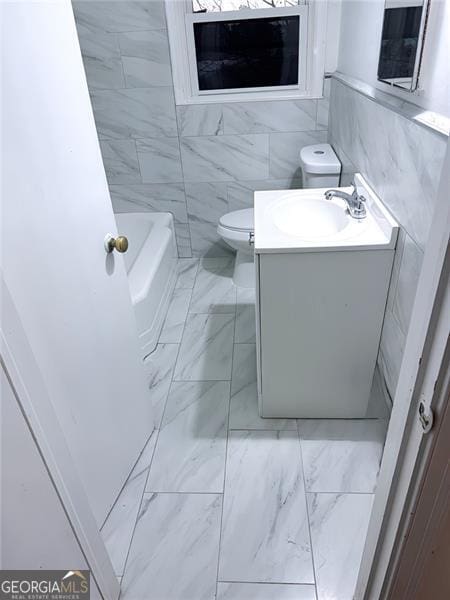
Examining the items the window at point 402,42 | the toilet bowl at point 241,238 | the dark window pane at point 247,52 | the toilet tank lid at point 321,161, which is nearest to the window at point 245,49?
the dark window pane at point 247,52

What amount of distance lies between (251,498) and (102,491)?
20.2 inches

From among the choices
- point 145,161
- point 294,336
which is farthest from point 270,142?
point 294,336

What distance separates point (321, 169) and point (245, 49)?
942mm

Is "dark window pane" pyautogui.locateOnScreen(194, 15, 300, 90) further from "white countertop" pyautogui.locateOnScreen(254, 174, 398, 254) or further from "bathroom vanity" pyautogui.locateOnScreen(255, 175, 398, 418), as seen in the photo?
"white countertop" pyautogui.locateOnScreen(254, 174, 398, 254)

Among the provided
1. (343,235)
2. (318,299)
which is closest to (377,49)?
(343,235)

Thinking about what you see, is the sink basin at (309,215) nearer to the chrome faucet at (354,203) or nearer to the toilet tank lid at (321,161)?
the chrome faucet at (354,203)

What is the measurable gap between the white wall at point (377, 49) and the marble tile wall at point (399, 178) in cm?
7

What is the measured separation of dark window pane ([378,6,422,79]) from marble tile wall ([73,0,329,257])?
1.06 metres

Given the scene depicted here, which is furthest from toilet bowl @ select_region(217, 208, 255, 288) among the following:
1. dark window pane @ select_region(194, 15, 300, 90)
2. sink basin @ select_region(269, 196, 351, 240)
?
dark window pane @ select_region(194, 15, 300, 90)

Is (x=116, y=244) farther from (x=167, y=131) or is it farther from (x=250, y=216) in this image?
(x=167, y=131)

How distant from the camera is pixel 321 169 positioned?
6.89 ft

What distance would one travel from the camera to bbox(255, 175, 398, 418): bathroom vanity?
4.15ft

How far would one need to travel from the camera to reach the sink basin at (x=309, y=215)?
157cm

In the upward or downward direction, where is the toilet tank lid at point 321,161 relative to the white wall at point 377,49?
downward
